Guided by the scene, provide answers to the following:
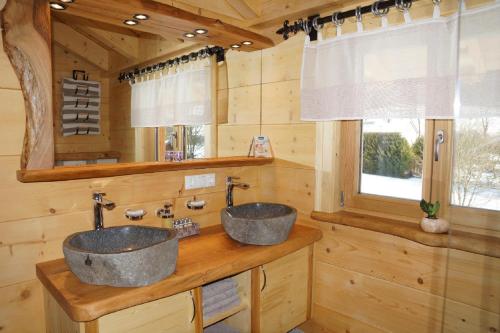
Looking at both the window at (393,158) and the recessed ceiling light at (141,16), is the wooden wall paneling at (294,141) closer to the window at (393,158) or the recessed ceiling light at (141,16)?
the window at (393,158)

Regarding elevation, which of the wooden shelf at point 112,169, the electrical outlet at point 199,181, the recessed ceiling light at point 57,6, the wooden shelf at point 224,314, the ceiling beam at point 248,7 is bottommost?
the wooden shelf at point 224,314

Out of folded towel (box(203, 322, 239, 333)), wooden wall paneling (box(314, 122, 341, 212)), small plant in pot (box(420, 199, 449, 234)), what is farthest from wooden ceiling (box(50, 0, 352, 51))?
folded towel (box(203, 322, 239, 333))

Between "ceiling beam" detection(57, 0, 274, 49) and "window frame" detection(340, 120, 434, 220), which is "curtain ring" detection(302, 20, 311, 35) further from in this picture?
"window frame" detection(340, 120, 434, 220)

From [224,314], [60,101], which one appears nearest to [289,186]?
[224,314]

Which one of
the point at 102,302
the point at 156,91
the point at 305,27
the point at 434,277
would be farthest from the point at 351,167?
the point at 102,302

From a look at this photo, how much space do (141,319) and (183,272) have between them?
22cm

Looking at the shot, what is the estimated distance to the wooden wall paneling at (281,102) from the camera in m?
2.07

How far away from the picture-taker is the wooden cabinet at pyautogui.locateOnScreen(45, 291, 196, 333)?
Result: 1.17 m

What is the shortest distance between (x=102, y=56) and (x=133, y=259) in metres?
1.11

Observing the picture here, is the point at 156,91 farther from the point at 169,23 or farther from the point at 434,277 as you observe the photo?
the point at 434,277

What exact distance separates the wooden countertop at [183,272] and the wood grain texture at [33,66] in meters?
0.47

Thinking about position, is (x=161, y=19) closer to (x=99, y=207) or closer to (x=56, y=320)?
(x=99, y=207)

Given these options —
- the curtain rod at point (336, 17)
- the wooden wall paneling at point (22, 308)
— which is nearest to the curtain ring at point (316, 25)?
the curtain rod at point (336, 17)

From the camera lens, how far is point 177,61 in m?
2.01
